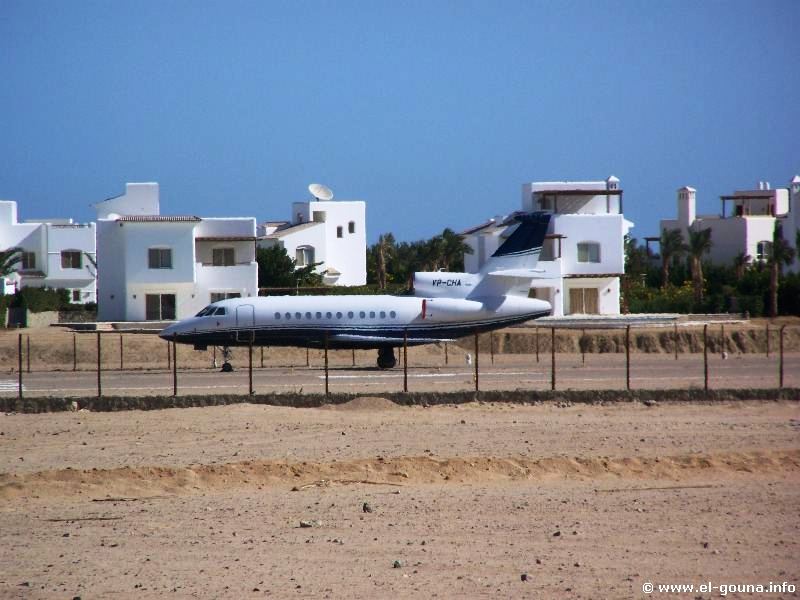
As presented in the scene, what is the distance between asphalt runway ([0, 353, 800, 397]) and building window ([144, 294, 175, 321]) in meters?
17.5

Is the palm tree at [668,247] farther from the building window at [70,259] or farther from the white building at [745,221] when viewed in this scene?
the building window at [70,259]

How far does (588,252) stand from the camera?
65.0 metres

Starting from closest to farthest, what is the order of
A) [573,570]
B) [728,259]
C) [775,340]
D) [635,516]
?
1. [573,570]
2. [635,516]
3. [775,340]
4. [728,259]

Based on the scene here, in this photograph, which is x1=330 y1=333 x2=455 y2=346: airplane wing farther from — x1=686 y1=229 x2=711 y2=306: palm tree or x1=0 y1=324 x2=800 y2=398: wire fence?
x1=686 y1=229 x2=711 y2=306: palm tree

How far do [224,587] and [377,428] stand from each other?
11.9m

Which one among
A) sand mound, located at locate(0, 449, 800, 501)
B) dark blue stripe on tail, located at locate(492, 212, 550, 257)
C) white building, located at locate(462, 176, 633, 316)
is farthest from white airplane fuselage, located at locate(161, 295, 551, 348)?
white building, located at locate(462, 176, 633, 316)

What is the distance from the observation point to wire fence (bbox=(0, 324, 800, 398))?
32.2 m

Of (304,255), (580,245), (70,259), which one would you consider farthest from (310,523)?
(70,259)


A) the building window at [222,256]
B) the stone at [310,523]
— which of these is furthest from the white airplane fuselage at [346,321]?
the stone at [310,523]

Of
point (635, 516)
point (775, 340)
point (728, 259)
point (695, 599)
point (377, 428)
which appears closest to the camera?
point (695, 599)

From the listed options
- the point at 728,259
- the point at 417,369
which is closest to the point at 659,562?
the point at 417,369

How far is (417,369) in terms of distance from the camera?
41.2 meters

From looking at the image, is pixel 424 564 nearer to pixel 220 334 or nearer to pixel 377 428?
pixel 377 428

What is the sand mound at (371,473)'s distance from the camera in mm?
17984
